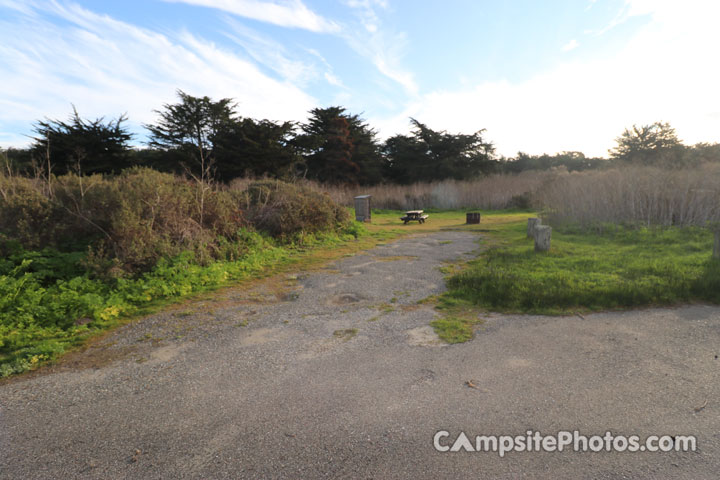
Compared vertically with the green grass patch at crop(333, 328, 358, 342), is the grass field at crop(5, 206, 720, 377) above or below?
above

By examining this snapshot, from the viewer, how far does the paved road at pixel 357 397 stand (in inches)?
80.3

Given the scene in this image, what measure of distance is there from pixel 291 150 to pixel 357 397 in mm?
25791

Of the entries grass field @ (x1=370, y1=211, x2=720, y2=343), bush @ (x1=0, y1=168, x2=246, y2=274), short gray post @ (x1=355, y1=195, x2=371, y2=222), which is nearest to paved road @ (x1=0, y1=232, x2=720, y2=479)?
grass field @ (x1=370, y1=211, x2=720, y2=343)

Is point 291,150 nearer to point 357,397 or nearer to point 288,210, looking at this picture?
point 288,210

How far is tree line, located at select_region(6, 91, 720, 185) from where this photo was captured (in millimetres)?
21719

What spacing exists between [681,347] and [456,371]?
2.33m

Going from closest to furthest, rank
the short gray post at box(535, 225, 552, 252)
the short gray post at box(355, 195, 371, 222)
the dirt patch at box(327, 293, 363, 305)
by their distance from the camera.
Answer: the dirt patch at box(327, 293, 363, 305) < the short gray post at box(535, 225, 552, 252) < the short gray post at box(355, 195, 371, 222)

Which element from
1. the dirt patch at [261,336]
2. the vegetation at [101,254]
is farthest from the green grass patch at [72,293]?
the dirt patch at [261,336]

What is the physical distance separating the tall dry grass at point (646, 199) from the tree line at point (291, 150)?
640 centimetres

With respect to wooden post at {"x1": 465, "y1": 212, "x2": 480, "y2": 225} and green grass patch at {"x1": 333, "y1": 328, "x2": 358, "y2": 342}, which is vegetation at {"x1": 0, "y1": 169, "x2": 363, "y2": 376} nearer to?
green grass patch at {"x1": 333, "y1": 328, "x2": 358, "y2": 342}

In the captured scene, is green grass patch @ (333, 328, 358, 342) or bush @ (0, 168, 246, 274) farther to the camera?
bush @ (0, 168, 246, 274)

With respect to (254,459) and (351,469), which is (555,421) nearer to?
(351,469)

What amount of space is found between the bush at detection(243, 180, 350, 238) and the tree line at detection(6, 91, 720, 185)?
5.47 meters

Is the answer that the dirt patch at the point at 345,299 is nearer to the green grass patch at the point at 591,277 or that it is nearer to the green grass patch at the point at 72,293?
the green grass patch at the point at 591,277
